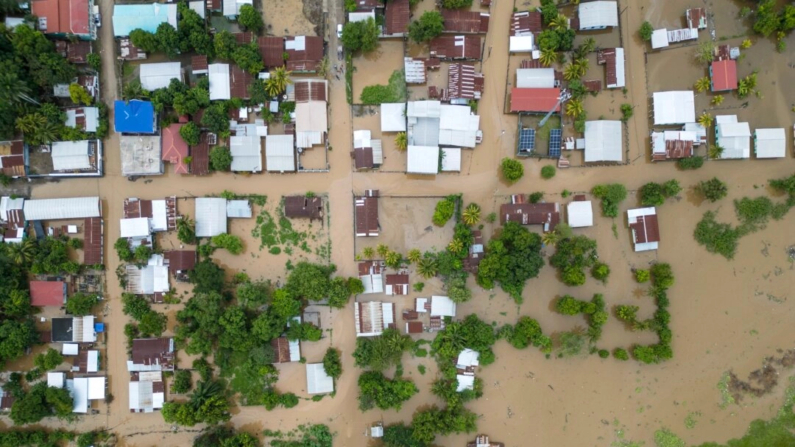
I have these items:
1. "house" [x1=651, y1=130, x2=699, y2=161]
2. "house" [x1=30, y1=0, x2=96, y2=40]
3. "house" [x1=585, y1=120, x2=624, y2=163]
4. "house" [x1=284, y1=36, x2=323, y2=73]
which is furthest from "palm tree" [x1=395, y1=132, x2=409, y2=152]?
"house" [x1=30, y1=0, x2=96, y2=40]

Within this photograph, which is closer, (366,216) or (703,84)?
(366,216)

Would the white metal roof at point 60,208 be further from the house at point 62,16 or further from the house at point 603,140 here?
the house at point 603,140

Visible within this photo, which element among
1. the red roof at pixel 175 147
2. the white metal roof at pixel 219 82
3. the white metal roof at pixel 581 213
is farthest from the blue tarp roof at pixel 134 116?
the white metal roof at pixel 581 213

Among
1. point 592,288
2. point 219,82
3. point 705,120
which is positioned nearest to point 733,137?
point 705,120

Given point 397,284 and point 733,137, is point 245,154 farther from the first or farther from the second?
point 733,137

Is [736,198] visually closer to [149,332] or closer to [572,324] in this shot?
[572,324]

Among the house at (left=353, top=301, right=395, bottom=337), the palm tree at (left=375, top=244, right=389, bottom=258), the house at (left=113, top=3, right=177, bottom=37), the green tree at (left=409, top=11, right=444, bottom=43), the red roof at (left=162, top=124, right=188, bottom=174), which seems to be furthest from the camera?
the house at (left=353, top=301, right=395, bottom=337)

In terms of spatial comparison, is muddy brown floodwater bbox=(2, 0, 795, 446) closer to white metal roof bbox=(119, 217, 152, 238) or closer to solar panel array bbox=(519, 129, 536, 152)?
solar panel array bbox=(519, 129, 536, 152)
